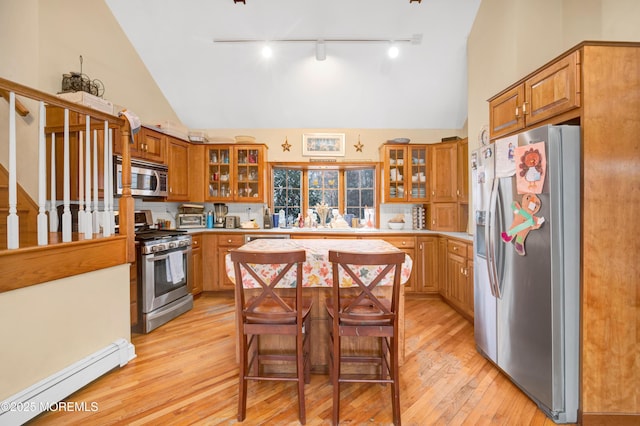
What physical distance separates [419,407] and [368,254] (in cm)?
116

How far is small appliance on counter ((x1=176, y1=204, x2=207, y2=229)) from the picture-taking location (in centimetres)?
447

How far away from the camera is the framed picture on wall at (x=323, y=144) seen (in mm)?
4867

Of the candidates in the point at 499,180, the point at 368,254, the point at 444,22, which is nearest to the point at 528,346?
the point at 499,180

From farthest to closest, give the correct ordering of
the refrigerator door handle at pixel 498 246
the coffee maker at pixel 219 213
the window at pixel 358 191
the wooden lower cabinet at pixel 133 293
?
the window at pixel 358 191, the coffee maker at pixel 219 213, the wooden lower cabinet at pixel 133 293, the refrigerator door handle at pixel 498 246

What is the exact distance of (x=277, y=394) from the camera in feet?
6.71

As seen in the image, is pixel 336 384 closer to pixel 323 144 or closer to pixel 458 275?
pixel 458 275

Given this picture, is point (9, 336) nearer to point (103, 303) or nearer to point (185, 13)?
point (103, 303)

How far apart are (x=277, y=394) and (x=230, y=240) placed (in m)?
2.59

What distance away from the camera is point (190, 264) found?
3.83 metres

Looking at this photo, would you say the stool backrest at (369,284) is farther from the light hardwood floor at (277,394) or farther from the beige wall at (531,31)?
the beige wall at (531,31)

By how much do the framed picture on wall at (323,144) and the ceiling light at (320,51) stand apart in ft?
4.08

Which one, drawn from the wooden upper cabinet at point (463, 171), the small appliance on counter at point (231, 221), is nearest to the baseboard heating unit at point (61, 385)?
the small appliance on counter at point (231, 221)

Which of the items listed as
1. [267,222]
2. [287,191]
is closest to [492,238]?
[267,222]

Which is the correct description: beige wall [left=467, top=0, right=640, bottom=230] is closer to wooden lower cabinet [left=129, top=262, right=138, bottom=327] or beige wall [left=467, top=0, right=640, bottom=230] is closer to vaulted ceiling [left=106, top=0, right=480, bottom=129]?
vaulted ceiling [left=106, top=0, right=480, bottom=129]
